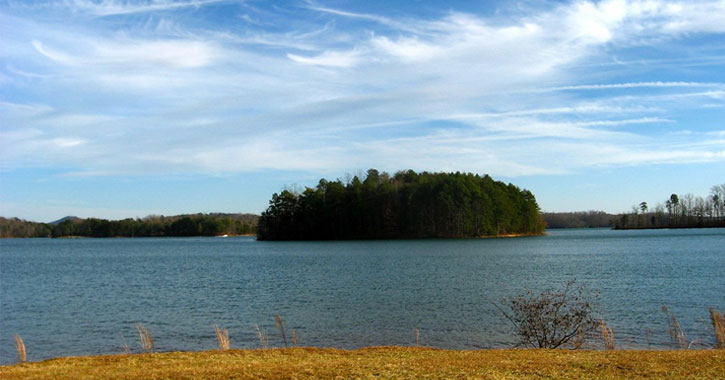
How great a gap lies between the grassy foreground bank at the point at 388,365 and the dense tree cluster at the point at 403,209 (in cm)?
10314

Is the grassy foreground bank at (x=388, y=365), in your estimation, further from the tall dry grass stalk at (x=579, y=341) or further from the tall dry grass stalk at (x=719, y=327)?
the tall dry grass stalk at (x=719, y=327)

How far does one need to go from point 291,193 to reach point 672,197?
435 ft

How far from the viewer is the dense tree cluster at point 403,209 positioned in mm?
119688

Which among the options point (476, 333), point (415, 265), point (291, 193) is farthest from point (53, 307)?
point (291, 193)

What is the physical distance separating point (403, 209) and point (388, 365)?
112468mm

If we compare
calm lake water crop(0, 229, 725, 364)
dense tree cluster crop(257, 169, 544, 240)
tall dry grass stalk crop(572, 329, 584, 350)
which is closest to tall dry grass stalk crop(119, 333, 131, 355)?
calm lake water crop(0, 229, 725, 364)

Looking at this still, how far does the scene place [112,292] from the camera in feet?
119

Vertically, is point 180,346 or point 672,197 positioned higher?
point 672,197

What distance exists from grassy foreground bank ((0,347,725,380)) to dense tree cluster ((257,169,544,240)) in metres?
103

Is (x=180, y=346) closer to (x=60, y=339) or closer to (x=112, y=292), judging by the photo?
(x=60, y=339)

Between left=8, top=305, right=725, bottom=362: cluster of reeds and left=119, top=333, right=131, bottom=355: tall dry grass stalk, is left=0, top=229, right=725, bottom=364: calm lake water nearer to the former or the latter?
left=119, top=333, right=131, bottom=355: tall dry grass stalk

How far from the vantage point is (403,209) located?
124375 millimetres

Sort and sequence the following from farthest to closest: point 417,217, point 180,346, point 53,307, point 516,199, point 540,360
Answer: point 516,199, point 417,217, point 53,307, point 180,346, point 540,360

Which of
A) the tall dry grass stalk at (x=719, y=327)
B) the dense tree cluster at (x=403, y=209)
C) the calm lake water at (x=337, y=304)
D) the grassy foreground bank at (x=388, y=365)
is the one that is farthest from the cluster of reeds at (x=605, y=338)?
the dense tree cluster at (x=403, y=209)
